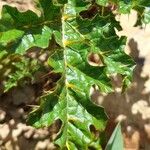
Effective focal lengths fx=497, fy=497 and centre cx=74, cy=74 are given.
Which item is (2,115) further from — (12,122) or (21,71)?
(21,71)

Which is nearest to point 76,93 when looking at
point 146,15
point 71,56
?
point 71,56

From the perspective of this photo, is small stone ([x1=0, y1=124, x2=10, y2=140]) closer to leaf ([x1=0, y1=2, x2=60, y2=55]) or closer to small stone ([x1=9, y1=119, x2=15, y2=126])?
small stone ([x1=9, y1=119, x2=15, y2=126])

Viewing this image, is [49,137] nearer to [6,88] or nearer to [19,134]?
[19,134]

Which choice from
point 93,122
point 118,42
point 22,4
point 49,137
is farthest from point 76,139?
point 22,4

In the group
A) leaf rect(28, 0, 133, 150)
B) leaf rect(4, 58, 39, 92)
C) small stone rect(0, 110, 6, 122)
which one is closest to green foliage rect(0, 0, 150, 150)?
leaf rect(28, 0, 133, 150)

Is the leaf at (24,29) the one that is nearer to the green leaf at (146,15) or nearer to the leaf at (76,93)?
the leaf at (76,93)

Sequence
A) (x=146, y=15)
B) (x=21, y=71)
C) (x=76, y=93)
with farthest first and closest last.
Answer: (x=21, y=71) → (x=146, y=15) → (x=76, y=93)

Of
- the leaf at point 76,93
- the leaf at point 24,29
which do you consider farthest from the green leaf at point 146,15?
the leaf at point 24,29

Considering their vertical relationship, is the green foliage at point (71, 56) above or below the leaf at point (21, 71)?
above
